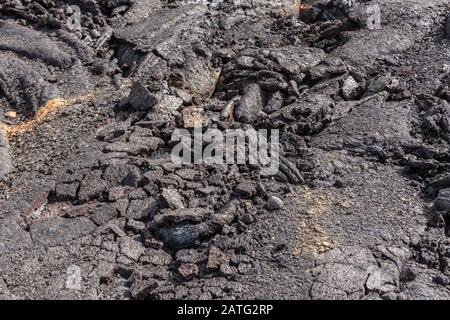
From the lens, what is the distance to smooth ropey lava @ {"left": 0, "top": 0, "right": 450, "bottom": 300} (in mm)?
3652

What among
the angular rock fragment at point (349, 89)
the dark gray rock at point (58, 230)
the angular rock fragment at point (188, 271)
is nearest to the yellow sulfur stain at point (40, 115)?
the dark gray rock at point (58, 230)

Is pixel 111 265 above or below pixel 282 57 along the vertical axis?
below

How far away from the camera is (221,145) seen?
4703mm

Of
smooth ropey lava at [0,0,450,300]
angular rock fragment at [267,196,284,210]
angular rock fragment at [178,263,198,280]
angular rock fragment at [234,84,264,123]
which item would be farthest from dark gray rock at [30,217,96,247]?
angular rock fragment at [234,84,264,123]

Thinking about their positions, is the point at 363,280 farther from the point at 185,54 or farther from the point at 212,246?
the point at 185,54

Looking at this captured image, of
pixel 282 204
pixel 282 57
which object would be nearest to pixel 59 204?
pixel 282 204

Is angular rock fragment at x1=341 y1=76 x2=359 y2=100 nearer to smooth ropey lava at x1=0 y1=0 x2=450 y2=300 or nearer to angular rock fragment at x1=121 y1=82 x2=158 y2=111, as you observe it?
smooth ropey lava at x1=0 y1=0 x2=450 y2=300

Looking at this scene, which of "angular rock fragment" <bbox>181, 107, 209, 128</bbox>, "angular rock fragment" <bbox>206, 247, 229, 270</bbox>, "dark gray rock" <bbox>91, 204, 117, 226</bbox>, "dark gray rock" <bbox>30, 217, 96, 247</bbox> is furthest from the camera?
"angular rock fragment" <bbox>181, 107, 209, 128</bbox>

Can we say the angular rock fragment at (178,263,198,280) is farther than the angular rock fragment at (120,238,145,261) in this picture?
No

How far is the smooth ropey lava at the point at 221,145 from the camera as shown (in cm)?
365

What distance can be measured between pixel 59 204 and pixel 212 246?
1419mm

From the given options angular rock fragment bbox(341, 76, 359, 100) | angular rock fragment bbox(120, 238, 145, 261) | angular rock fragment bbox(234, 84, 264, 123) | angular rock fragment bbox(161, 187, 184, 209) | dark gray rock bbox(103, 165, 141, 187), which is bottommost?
angular rock fragment bbox(120, 238, 145, 261)
